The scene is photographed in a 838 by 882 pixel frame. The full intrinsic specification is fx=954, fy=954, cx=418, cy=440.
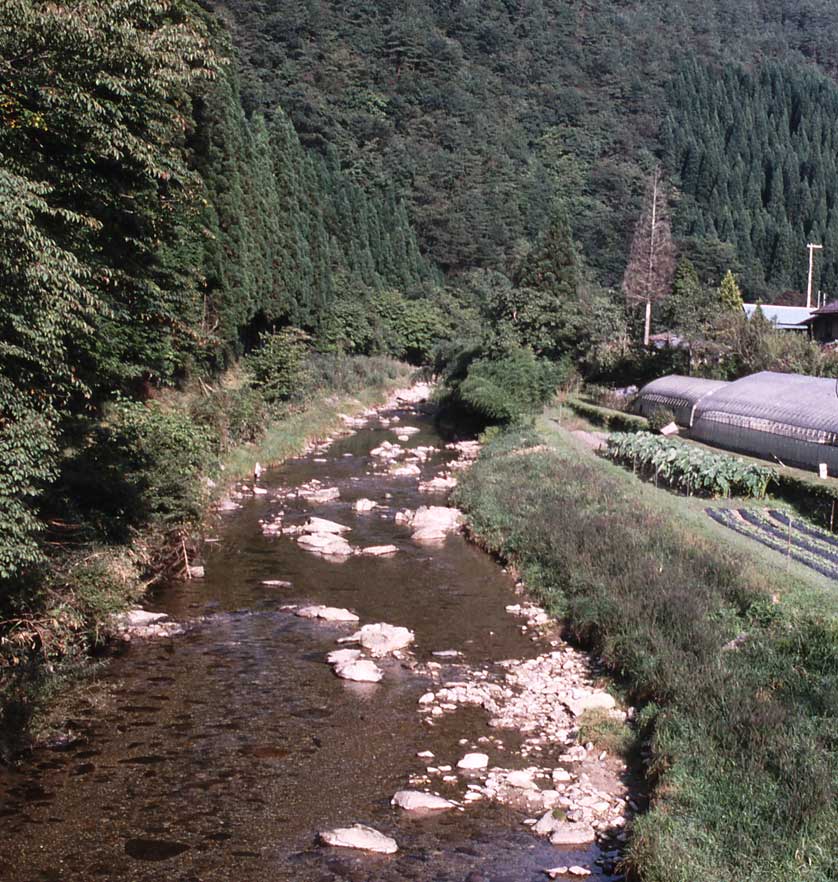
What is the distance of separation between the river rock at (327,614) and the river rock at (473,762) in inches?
202

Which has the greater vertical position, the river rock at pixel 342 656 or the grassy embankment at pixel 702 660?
the grassy embankment at pixel 702 660

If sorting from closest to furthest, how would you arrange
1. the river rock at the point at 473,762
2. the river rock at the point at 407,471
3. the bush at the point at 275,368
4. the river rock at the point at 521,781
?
the river rock at the point at 521,781, the river rock at the point at 473,762, the river rock at the point at 407,471, the bush at the point at 275,368

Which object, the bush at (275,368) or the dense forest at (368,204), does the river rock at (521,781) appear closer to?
the dense forest at (368,204)

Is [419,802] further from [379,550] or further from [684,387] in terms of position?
[684,387]

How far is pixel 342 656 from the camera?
1341cm

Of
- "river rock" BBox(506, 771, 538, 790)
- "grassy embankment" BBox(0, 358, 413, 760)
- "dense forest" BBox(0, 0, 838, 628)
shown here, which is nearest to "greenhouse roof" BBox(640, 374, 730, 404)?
"dense forest" BBox(0, 0, 838, 628)

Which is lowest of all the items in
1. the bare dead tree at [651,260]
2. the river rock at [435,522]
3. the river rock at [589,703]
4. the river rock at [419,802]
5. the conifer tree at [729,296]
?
the river rock at [435,522]

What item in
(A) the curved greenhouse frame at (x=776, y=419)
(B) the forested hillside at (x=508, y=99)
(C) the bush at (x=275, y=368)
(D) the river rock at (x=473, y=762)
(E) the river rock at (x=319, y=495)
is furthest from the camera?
(B) the forested hillside at (x=508, y=99)

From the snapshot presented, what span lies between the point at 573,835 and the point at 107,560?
314 inches

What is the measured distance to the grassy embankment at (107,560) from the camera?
11.0 m

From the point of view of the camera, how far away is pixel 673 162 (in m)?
124

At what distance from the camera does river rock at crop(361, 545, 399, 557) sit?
19.5 meters

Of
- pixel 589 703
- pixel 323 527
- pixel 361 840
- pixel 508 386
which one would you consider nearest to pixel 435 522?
pixel 323 527

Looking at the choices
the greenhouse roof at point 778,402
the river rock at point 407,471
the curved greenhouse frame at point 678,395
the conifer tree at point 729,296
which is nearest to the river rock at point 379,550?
the river rock at point 407,471
